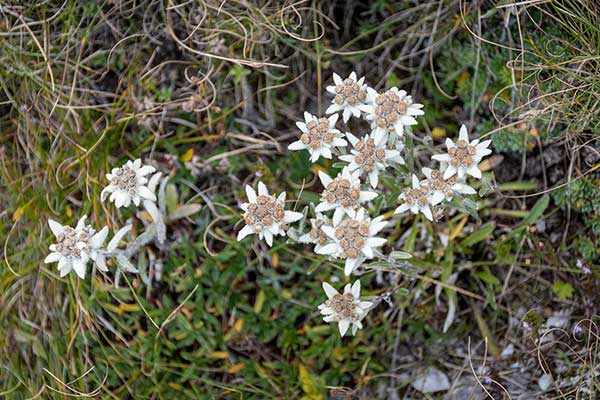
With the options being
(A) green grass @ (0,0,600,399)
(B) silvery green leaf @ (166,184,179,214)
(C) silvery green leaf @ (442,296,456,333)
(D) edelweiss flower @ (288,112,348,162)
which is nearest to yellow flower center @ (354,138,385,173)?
(D) edelweiss flower @ (288,112,348,162)

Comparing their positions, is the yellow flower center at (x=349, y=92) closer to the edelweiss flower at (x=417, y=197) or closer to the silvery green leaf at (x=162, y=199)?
the edelweiss flower at (x=417, y=197)

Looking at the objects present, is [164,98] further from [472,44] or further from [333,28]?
[472,44]

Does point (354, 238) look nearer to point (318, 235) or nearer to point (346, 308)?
point (318, 235)

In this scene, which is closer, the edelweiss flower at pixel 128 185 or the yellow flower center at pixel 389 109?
the yellow flower center at pixel 389 109

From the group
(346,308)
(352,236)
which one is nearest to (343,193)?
(352,236)

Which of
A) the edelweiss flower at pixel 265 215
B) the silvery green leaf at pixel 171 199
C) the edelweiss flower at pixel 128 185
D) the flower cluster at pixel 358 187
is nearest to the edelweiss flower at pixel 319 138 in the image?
the flower cluster at pixel 358 187

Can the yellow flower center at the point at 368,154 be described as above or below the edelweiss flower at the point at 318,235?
above
